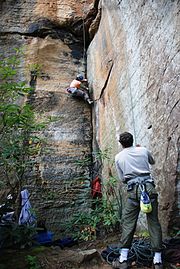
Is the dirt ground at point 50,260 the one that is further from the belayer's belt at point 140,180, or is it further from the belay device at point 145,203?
the belayer's belt at point 140,180

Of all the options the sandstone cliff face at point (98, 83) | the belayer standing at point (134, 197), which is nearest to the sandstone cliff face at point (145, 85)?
the sandstone cliff face at point (98, 83)

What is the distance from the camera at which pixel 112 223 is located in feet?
19.5

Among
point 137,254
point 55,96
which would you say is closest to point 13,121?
point 137,254

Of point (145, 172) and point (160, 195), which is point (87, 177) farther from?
point (145, 172)

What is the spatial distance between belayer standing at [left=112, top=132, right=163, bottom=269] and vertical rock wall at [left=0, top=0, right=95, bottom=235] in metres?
3.64

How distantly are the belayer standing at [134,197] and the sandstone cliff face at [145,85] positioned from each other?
0.68 metres

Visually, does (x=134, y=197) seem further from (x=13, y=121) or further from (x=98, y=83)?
(x=98, y=83)

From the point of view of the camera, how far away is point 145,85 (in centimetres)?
554

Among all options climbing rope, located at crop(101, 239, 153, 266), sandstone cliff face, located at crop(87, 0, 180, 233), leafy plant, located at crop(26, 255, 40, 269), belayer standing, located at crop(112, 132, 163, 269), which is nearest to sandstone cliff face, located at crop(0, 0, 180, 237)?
sandstone cliff face, located at crop(87, 0, 180, 233)

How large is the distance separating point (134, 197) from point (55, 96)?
5991 mm

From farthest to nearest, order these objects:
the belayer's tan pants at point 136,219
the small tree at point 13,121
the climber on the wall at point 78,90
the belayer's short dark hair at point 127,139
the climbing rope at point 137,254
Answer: the climber on the wall at point 78,90
the small tree at point 13,121
the belayer's short dark hair at point 127,139
the climbing rope at point 137,254
the belayer's tan pants at point 136,219

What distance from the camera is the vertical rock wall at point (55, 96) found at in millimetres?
7746

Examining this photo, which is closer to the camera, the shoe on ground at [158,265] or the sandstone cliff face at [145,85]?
the shoe on ground at [158,265]

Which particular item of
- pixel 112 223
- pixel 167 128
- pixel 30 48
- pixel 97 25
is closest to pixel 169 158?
pixel 167 128
